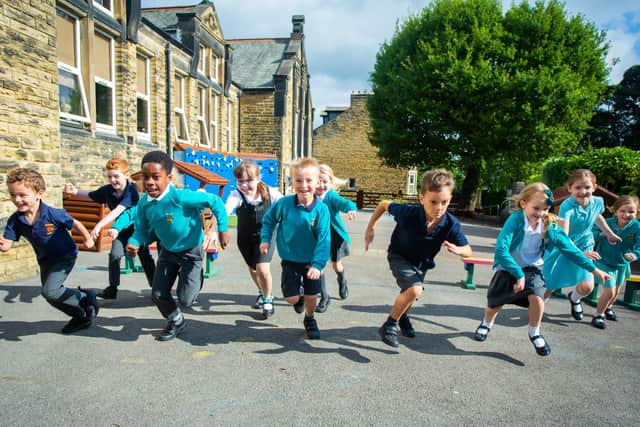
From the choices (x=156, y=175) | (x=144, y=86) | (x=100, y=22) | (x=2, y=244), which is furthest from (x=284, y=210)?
(x=144, y=86)

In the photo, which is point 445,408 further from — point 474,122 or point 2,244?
point 474,122

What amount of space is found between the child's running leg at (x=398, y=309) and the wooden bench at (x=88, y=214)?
6.18 meters

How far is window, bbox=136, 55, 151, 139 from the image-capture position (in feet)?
36.5

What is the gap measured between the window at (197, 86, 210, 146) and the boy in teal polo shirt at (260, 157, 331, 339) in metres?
13.0

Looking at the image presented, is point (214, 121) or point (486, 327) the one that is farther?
point (214, 121)

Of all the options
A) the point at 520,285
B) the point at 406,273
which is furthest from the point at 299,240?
the point at 520,285

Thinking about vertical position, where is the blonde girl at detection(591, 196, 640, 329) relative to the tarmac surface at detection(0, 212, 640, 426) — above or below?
above

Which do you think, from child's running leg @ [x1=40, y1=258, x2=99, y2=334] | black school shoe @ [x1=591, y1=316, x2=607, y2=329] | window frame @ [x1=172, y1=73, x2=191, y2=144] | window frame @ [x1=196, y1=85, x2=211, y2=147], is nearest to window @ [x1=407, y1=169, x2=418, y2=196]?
window frame @ [x1=196, y1=85, x2=211, y2=147]

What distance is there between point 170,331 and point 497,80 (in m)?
18.7

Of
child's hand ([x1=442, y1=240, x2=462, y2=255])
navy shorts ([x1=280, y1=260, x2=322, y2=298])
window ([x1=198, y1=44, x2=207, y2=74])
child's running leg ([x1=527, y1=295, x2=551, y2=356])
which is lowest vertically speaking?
child's running leg ([x1=527, y1=295, x2=551, y2=356])

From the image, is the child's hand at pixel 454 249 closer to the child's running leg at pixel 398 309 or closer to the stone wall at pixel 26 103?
the child's running leg at pixel 398 309

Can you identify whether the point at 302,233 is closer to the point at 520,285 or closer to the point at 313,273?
the point at 313,273

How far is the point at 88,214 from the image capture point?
7.89 meters

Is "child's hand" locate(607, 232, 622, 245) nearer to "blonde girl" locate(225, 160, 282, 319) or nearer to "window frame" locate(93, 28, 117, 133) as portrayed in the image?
"blonde girl" locate(225, 160, 282, 319)
